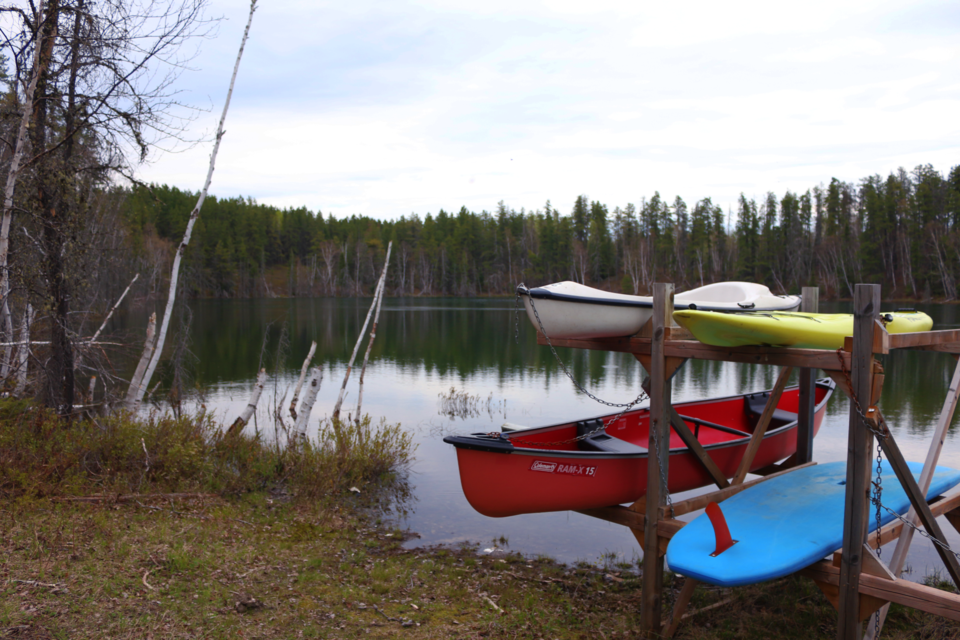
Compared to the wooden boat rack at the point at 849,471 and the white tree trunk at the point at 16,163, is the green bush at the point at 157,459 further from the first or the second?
the wooden boat rack at the point at 849,471

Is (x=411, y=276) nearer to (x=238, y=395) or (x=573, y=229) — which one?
(x=573, y=229)

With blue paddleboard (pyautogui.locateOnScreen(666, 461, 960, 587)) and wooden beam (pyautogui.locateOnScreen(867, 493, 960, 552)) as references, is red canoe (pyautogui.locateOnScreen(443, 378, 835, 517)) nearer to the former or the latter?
blue paddleboard (pyautogui.locateOnScreen(666, 461, 960, 587))

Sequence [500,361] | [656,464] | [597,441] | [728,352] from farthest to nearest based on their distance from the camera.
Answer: [500,361]
[597,441]
[656,464]
[728,352]

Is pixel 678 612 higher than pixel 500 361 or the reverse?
higher

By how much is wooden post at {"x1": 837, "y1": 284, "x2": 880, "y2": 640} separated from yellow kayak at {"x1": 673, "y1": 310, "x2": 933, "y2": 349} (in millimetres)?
521

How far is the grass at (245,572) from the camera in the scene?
14.9ft

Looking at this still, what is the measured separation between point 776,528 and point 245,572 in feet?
14.2

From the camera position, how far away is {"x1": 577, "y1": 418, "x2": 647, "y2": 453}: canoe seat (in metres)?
6.76

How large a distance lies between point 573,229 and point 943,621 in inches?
3283

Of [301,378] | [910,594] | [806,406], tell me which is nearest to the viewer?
[910,594]

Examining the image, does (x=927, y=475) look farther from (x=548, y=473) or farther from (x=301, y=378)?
(x=301, y=378)

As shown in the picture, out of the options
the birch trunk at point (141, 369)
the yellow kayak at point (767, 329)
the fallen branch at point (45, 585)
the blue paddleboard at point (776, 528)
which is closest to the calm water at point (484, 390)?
the blue paddleboard at point (776, 528)

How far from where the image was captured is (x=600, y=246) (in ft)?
271

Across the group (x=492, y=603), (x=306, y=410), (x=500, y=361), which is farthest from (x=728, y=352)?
(x=500, y=361)
